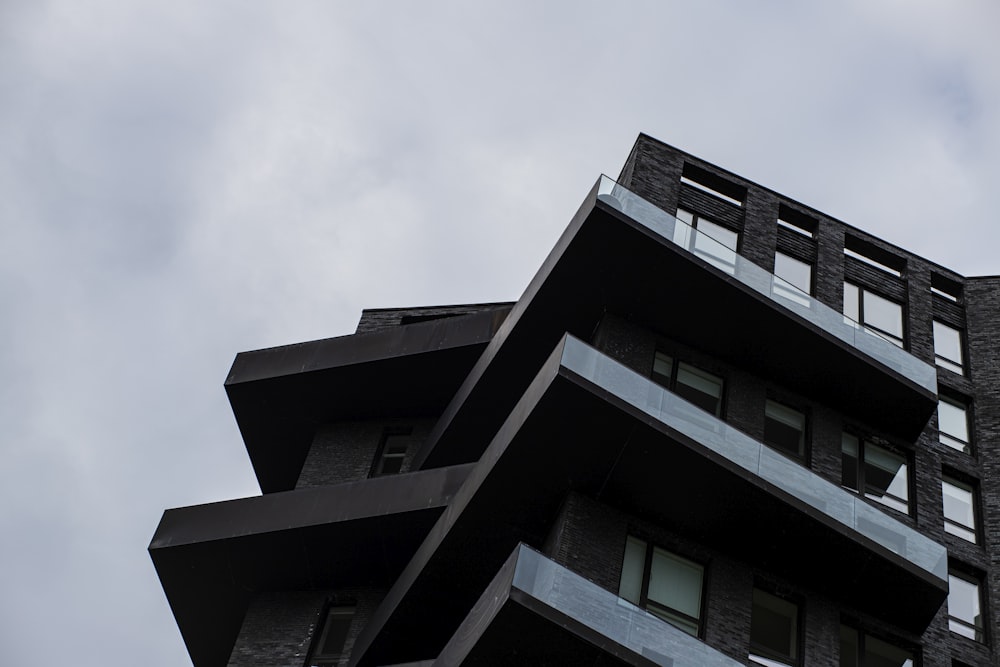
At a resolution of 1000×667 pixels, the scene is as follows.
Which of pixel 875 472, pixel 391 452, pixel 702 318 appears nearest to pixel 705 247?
pixel 702 318

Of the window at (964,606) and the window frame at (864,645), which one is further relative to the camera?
the window at (964,606)

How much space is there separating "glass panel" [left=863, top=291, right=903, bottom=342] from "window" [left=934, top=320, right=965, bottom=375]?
3.73 ft

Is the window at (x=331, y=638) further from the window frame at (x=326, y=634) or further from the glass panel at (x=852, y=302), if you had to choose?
the glass panel at (x=852, y=302)

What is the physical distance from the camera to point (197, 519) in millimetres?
29766

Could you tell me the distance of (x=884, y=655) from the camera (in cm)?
2472

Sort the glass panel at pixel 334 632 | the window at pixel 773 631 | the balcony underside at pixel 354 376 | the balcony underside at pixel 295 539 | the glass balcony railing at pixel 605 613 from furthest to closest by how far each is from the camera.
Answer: the balcony underside at pixel 354 376 → the balcony underside at pixel 295 539 → the glass panel at pixel 334 632 → the window at pixel 773 631 → the glass balcony railing at pixel 605 613

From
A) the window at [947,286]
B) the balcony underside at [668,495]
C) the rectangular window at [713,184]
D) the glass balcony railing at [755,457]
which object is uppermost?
the window at [947,286]

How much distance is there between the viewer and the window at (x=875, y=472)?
2720 centimetres

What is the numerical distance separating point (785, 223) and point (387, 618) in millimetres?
13975

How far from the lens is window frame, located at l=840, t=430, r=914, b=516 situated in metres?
27.1

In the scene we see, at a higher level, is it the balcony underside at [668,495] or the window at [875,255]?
the window at [875,255]

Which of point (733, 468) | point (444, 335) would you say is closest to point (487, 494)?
point (733, 468)

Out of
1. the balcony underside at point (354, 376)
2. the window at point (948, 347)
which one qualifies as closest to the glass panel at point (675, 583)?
the balcony underside at point (354, 376)

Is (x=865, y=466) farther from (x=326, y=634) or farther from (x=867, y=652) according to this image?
(x=326, y=634)
